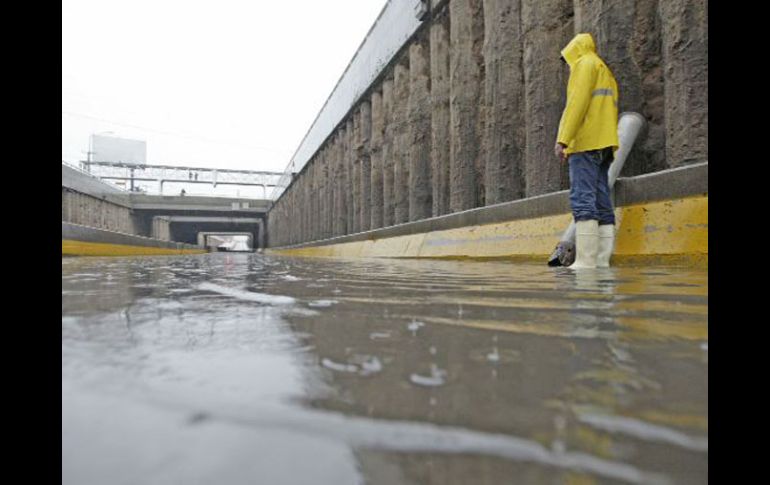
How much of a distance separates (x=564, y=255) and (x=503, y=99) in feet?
7.71

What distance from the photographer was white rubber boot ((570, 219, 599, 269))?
11.0 ft

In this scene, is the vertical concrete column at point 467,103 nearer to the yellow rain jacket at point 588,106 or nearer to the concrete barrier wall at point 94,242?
the yellow rain jacket at point 588,106

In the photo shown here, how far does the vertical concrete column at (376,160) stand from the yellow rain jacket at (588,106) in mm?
6639

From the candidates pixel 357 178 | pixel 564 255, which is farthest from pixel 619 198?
pixel 357 178

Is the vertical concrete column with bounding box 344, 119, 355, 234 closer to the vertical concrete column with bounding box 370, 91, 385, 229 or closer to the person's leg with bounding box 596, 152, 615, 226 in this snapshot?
the vertical concrete column with bounding box 370, 91, 385, 229

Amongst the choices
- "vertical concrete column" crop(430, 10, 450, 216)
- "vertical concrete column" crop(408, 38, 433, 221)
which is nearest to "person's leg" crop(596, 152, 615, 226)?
"vertical concrete column" crop(430, 10, 450, 216)

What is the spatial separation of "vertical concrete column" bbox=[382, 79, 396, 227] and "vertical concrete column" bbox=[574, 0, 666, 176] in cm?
529

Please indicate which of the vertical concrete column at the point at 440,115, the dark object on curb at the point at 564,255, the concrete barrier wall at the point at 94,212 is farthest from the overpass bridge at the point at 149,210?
the dark object on curb at the point at 564,255

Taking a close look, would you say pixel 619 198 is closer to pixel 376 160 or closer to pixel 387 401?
pixel 387 401
